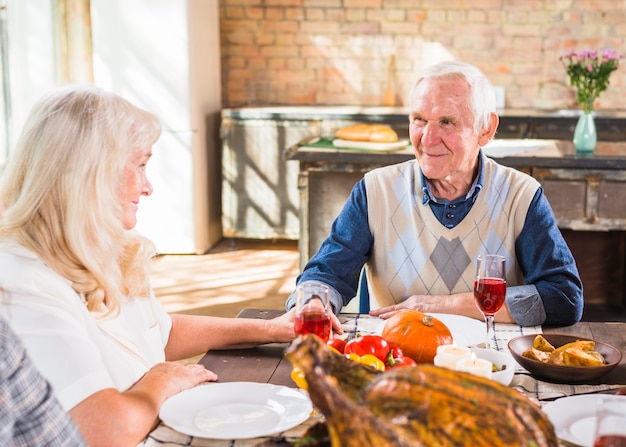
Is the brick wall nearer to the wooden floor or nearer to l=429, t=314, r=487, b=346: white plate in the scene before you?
the wooden floor

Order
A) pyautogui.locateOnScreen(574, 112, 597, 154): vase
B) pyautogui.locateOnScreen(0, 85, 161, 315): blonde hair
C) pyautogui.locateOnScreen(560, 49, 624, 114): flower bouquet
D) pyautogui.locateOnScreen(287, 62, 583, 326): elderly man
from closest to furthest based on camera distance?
pyautogui.locateOnScreen(0, 85, 161, 315): blonde hair
pyautogui.locateOnScreen(287, 62, 583, 326): elderly man
pyautogui.locateOnScreen(574, 112, 597, 154): vase
pyautogui.locateOnScreen(560, 49, 624, 114): flower bouquet

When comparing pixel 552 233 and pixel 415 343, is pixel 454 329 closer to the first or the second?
pixel 415 343

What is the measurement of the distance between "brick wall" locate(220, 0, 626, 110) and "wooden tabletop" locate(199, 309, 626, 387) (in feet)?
15.6

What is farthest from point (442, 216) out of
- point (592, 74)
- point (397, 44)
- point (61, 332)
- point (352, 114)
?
point (397, 44)

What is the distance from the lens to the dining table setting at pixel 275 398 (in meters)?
1.31

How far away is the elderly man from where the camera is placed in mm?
2305

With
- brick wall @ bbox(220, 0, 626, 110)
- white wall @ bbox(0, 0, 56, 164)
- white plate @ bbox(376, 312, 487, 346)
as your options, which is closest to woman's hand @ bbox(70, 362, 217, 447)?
white plate @ bbox(376, 312, 487, 346)

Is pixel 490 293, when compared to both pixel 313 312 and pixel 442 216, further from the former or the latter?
pixel 442 216

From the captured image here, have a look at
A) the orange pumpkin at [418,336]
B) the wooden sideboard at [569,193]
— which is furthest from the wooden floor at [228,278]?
the orange pumpkin at [418,336]

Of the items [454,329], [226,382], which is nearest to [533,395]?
[454,329]

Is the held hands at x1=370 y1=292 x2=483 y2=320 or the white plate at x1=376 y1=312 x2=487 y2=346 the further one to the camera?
the held hands at x1=370 y1=292 x2=483 y2=320

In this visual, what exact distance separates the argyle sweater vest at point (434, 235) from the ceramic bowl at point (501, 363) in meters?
0.72

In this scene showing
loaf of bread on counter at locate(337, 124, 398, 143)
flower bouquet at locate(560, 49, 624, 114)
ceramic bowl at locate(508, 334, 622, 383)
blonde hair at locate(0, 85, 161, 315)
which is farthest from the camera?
loaf of bread on counter at locate(337, 124, 398, 143)

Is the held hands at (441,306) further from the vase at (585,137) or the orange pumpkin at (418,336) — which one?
the vase at (585,137)
